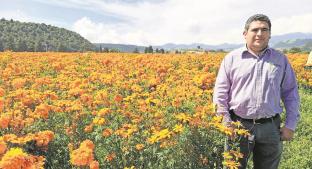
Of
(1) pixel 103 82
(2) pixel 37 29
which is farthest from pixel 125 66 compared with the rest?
(2) pixel 37 29

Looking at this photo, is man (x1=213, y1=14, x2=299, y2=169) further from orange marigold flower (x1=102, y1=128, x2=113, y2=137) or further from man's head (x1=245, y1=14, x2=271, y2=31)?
orange marigold flower (x1=102, y1=128, x2=113, y2=137)

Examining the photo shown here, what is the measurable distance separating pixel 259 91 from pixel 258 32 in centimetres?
60

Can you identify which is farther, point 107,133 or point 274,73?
point 107,133

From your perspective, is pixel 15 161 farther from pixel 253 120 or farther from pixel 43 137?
pixel 253 120

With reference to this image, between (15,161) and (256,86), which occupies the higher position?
(256,86)

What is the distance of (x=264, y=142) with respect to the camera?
448cm

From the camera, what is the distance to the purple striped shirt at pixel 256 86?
4387 millimetres

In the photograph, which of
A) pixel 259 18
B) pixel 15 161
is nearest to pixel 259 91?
pixel 259 18

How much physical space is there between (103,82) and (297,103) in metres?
5.36

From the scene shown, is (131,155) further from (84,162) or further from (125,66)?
(125,66)

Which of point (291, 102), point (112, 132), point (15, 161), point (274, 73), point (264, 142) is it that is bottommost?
point (112, 132)

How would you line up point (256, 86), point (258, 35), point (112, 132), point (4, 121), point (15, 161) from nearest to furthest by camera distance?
1. point (15, 161)
2. point (258, 35)
3. point (256, 86)
4. point (4, 121)
5. point (112, 132)

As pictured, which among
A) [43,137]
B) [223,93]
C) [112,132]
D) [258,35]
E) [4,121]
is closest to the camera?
[258,35]

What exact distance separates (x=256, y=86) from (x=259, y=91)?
0.20 feet
